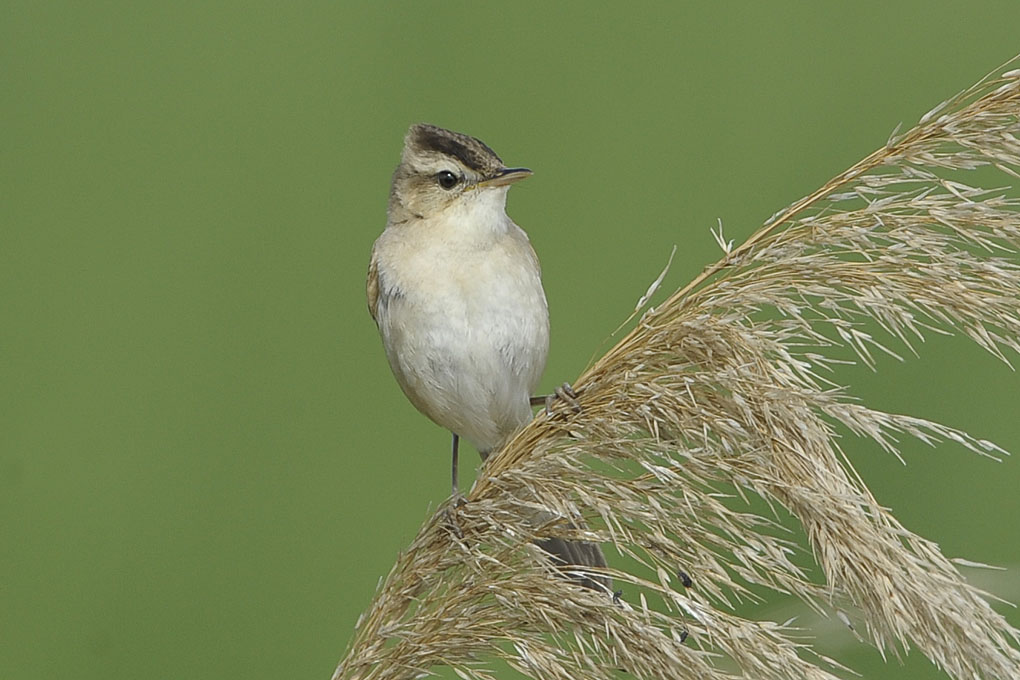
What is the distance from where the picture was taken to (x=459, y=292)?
2.34 metres

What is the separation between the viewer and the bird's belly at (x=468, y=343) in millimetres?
2338

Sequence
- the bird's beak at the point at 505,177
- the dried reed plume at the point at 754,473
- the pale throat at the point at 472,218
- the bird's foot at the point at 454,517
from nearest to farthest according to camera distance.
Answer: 1. the dried reed plume at the point at 754,473
2. the bird's foot at the point at 454,517
3. the bird's beak at the point at 505,177
4. the pale throat at the point at 472,218

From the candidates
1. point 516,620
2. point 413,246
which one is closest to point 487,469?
point 516,620

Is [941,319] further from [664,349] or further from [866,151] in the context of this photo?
[866,151]

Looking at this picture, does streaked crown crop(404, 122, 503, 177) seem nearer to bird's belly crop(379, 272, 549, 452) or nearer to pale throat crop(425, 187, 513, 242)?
pale throat crop(425, 187, 513, 242)

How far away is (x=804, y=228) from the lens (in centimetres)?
149

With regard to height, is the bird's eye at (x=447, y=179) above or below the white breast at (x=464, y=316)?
above

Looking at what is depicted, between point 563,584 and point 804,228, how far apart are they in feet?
1.86

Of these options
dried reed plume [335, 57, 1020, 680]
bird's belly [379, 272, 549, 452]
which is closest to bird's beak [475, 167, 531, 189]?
bird's belly [379, 272, 549, 452]

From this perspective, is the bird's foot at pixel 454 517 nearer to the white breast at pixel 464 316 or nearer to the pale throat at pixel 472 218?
the white breast at pixel 464 316

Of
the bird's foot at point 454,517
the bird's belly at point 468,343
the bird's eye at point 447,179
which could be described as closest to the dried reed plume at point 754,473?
the bird's foot at point 454,517

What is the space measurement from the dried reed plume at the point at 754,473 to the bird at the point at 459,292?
76cm

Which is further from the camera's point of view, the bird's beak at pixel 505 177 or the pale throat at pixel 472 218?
the pale throat at pixel 472 218

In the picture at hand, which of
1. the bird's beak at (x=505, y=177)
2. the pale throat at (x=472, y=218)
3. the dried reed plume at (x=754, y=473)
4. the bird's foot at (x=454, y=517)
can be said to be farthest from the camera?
the pale throat at (x=472, y=218)
